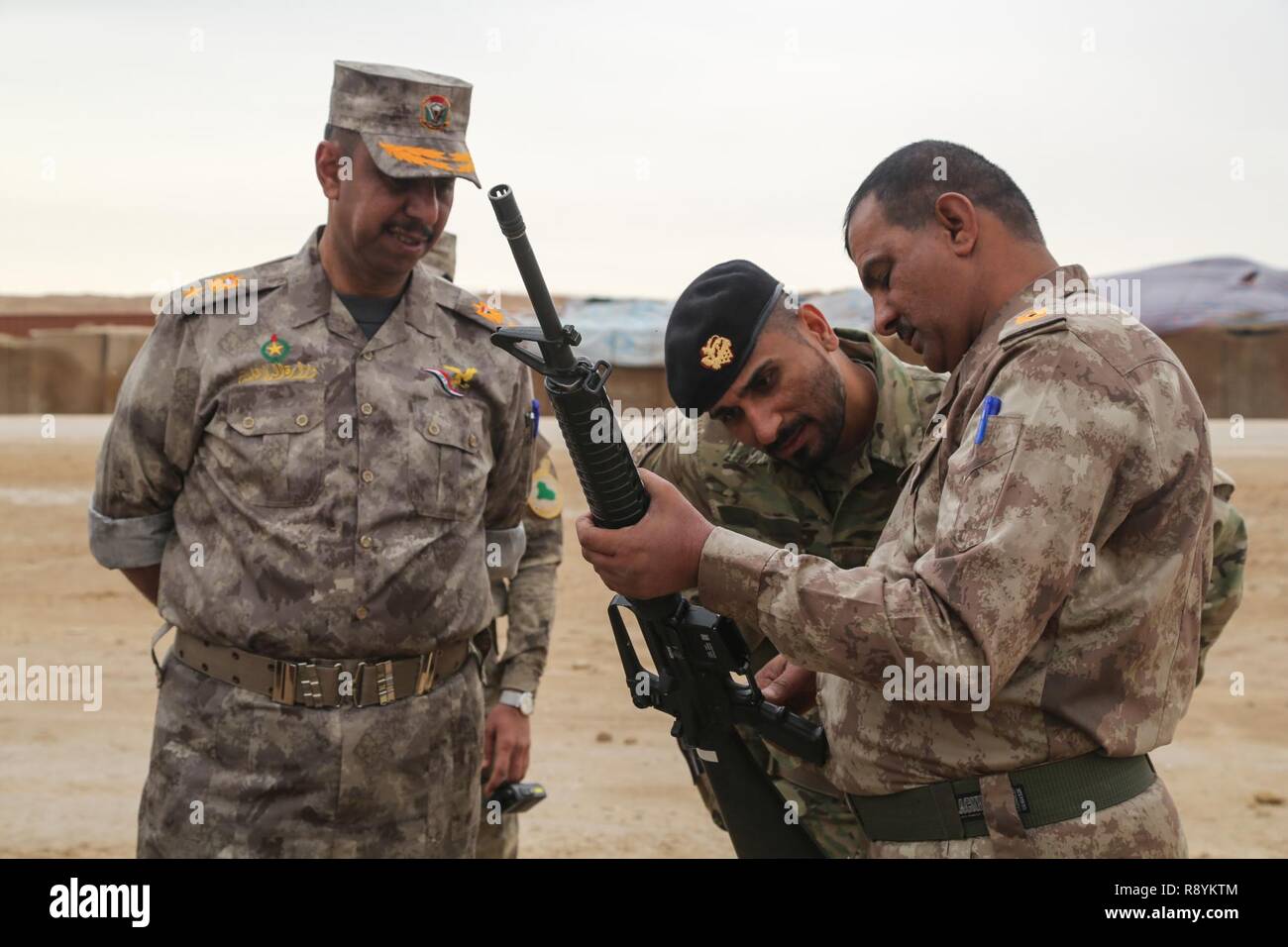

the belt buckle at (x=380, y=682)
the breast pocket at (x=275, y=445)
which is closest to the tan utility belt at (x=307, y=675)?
the belt buckle at (x=380, y=682)

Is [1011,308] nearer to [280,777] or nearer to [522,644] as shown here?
[280,777]

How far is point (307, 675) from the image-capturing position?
321 cm

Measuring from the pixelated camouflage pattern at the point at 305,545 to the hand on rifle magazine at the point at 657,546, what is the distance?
3.44ft

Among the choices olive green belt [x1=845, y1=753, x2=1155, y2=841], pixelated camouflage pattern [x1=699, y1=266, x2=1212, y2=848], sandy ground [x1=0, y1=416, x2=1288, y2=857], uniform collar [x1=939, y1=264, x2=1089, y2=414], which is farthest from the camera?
sandy ground [x1=0, y1=416, x2=1288, y2=857]

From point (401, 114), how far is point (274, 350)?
0.68 m

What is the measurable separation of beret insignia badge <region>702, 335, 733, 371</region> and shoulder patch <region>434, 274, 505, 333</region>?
2.48ft

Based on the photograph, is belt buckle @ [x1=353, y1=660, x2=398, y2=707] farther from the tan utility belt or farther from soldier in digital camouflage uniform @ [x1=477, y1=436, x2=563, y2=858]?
soldier in digital camouflage uniform @ [x1=477, y1=436, x2=563, y2=858]

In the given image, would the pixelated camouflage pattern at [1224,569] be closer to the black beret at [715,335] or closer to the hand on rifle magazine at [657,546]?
the black beret at [715,335]

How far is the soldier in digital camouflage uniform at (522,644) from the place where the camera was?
13.4ft

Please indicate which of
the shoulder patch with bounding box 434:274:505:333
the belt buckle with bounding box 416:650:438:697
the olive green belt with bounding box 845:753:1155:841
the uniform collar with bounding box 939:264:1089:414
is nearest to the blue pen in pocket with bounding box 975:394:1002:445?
the uniform collar with bounding box 939:264:1089:414

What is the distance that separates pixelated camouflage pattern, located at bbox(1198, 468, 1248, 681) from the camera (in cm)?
326

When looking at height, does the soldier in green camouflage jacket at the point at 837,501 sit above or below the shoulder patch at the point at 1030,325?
below

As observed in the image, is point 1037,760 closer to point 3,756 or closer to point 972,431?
point 972,431

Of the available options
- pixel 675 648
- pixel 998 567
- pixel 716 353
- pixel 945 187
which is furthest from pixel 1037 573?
pixel 716 353
